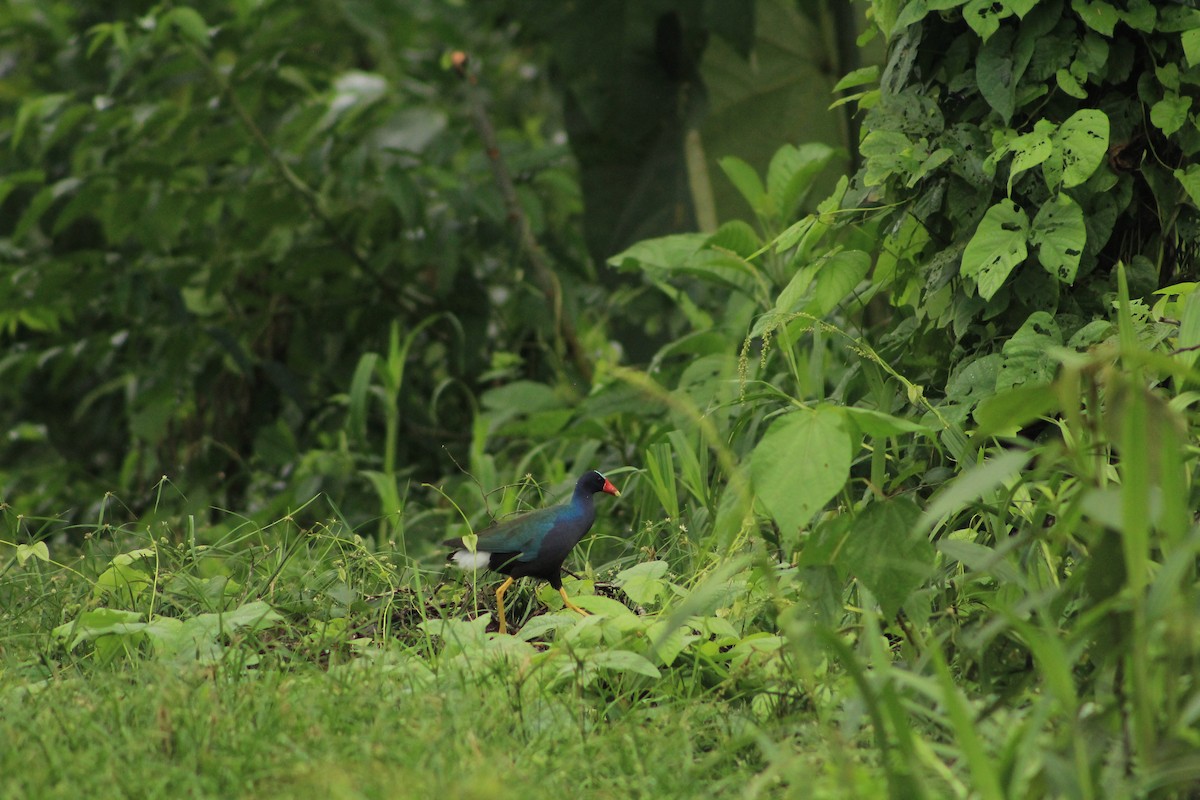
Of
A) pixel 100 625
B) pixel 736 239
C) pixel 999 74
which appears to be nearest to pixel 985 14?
pixel 999 74

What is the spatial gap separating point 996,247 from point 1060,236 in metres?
0.11

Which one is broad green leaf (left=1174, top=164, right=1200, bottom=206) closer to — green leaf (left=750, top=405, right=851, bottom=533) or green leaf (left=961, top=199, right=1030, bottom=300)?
green leaf (left=961, top=199, right=1030, bottom=300)

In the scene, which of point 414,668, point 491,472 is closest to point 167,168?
point 491,472

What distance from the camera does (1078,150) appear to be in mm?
2227

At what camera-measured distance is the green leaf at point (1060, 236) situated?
2236 millimetres

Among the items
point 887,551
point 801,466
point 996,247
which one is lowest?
point 887,551

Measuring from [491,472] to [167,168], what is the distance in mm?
1528

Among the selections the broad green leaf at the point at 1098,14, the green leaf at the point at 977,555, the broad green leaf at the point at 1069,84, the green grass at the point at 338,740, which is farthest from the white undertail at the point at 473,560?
the broad green leaf at the point at 1098,14

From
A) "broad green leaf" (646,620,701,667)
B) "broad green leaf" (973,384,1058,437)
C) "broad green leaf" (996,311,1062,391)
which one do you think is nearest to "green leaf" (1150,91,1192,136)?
"broad green leaf" (996,311,1062,391)

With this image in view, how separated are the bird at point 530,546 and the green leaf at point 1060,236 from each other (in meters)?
0.97

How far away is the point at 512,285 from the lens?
4512mm

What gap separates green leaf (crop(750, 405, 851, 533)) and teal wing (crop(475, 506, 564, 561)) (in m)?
0.67

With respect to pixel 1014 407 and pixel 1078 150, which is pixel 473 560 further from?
pixel 1078 150

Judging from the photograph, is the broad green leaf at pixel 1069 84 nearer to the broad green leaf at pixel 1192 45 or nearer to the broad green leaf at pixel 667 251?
the broad green leaf at pixel 1192 45
